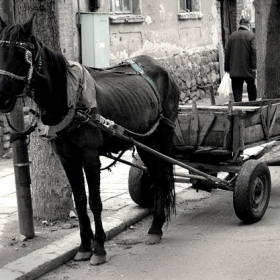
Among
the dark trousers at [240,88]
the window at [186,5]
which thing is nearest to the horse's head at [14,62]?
the dark trousers at [240,88]

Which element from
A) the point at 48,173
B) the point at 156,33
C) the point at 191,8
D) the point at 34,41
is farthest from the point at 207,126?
the point at 191,8

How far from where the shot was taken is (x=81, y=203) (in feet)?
21.0

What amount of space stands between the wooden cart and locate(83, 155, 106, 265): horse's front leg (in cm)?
124

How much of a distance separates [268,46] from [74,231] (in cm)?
715

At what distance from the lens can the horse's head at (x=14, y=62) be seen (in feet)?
17.8

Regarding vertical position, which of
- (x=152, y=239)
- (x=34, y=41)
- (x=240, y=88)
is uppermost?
(x=34, y=41)

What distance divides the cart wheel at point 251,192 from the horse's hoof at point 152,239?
2.93 ft

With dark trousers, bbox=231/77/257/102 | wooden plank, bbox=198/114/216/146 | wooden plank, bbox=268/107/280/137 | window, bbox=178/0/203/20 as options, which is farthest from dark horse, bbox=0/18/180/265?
window, bbox=178/0/203/20

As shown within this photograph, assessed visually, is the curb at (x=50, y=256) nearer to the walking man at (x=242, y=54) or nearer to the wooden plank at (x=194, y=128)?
the wooden plank at (x=194, y=128)

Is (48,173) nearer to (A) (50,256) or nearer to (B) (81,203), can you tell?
(B) (81,203)

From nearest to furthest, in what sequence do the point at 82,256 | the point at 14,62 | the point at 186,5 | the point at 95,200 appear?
the point at 14,62, the point at 95,200, the point at 82,256, the point at 186,5

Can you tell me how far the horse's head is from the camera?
17.8 feet

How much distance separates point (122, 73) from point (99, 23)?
7.46 meters

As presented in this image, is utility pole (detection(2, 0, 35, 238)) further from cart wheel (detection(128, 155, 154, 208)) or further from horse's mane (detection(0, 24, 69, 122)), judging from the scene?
cart wheel (detection(128, 155, 154, 208))
